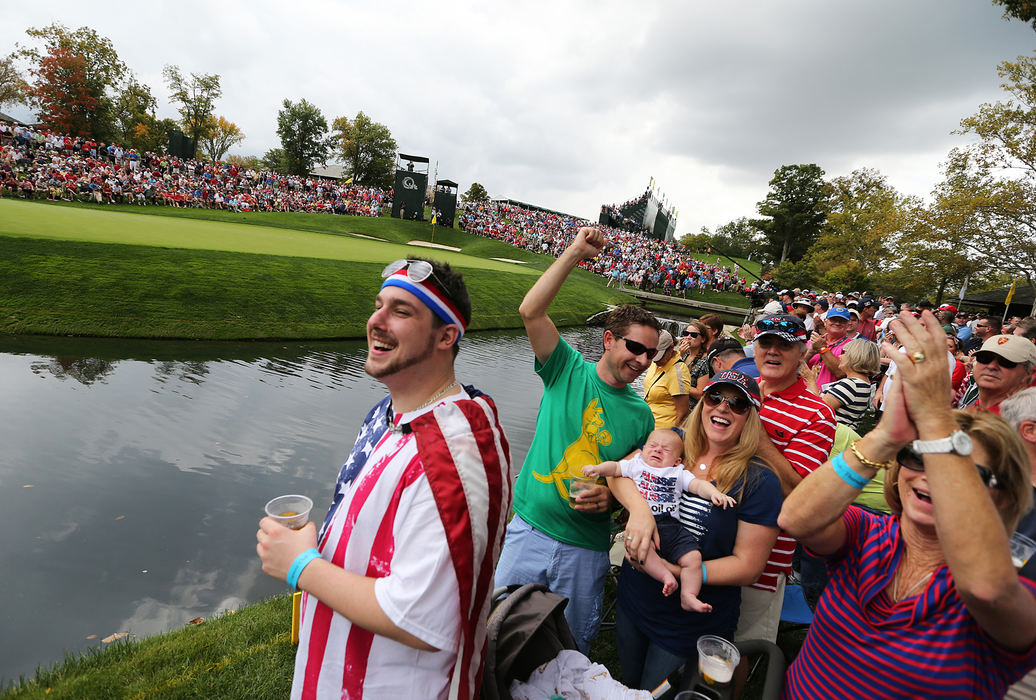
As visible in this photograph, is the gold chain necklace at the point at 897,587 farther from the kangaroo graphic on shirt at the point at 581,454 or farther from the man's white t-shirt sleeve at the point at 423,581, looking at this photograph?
the man's white t-shirt sleeve at the point at 423,581

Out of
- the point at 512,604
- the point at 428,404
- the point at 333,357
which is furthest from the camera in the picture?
the point at 333,357

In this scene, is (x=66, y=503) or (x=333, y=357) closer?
(x=66, y=503)

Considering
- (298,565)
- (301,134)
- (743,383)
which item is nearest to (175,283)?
(298,565)

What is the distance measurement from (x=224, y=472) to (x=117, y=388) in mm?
3355

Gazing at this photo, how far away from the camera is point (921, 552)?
1.65 m

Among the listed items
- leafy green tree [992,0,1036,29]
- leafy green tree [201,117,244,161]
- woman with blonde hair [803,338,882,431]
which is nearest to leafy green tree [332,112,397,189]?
leafy green tree [201,117,244,161]

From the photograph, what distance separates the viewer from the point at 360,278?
16328 mm

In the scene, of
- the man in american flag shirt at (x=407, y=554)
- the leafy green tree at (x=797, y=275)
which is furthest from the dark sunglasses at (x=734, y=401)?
the leafy green tree at (x=797, y=275)

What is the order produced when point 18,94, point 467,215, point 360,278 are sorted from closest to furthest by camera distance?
point 360,278 < point 18,94 < point 467,215

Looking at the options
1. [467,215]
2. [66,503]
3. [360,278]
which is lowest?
[66,503]

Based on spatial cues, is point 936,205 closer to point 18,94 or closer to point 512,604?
point 512,604

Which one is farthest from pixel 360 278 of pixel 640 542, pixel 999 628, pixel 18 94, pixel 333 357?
pixel 18 94

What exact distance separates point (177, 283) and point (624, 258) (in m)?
30.6

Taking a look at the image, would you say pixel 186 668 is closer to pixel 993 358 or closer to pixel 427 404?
pixel 427 404
